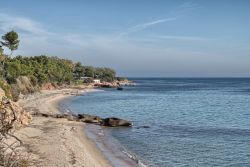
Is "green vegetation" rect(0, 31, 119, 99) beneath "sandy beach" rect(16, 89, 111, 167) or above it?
above

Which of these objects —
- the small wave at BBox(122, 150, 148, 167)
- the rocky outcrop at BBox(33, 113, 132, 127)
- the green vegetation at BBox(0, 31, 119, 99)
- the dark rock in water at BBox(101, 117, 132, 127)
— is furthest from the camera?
the green vegetation at BBox(0, 31, 119, 99)

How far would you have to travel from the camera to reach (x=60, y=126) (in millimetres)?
48969

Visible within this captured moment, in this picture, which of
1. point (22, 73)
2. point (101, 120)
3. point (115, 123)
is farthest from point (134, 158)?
point (22, 73)

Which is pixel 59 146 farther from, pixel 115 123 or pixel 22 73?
pixel 22 73

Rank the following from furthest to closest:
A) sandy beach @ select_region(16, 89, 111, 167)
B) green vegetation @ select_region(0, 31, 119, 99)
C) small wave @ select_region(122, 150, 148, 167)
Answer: green vegetation @ select_region(0, 31, 119, 99), small wave @ select_region(122, 150, 148, 167), sandy beach @ select_region(16, 89, 111, 167)

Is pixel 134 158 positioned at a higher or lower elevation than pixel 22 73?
lower

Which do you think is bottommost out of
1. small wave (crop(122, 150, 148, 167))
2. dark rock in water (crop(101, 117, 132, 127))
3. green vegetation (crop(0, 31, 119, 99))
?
small wave (crop(122, 150, 148, 167))

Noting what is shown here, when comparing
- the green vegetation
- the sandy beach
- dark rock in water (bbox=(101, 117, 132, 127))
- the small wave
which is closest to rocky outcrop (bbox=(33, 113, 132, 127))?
dark rock in water (bbox=(101, 117, 132, 127))

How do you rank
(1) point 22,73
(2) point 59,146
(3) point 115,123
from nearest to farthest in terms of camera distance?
(2) point 59,146 → (3) point 115,123 → (1) point 22,73

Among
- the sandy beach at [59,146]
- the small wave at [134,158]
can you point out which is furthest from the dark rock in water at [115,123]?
the small wave at [134,158]

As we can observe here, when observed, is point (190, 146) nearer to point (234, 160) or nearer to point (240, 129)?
point (234, 160)

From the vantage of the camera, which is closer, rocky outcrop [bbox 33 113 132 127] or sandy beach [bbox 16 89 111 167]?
sandy beach [bbox 16 89 111 167]

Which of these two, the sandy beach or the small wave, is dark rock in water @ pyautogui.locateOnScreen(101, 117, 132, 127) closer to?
the sandy beach

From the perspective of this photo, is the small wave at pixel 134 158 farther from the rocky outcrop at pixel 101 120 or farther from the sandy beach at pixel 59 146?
the rocky outcrop at pixel 101 120
